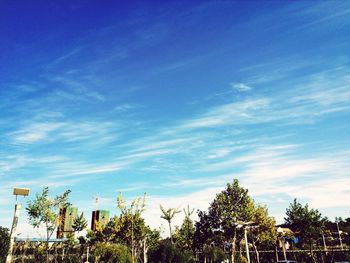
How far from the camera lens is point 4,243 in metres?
22.2

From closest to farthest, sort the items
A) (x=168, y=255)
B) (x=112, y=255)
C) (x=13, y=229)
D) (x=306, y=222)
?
(x=13, y=229)
(x=168, y=255)
(x=112, y=255)
(x=306, y=222)

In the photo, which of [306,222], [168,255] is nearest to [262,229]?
[306,222]

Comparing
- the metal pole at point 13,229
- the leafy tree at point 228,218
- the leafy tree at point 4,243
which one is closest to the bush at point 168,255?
the leafy tree at point 228,218

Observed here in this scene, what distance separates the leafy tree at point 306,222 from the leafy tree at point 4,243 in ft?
121

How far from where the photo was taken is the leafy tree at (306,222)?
42469 mm

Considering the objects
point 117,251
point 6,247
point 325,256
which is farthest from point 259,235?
point 6,247

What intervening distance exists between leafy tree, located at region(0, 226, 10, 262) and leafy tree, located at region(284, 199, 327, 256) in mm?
36987

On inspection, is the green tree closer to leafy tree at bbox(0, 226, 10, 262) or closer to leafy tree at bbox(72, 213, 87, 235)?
leafy tree at bbox(72, 213, 87, 235)

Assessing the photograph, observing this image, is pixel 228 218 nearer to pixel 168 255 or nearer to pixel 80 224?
pixel 168 255

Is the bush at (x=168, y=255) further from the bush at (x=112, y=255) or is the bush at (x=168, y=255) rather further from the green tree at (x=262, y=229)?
the green tree at (x=262, y=229)

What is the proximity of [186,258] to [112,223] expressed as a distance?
2219cm

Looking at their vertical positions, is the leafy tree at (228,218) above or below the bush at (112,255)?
above

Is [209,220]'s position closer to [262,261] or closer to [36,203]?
[262,261]

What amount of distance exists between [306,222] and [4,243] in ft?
124
